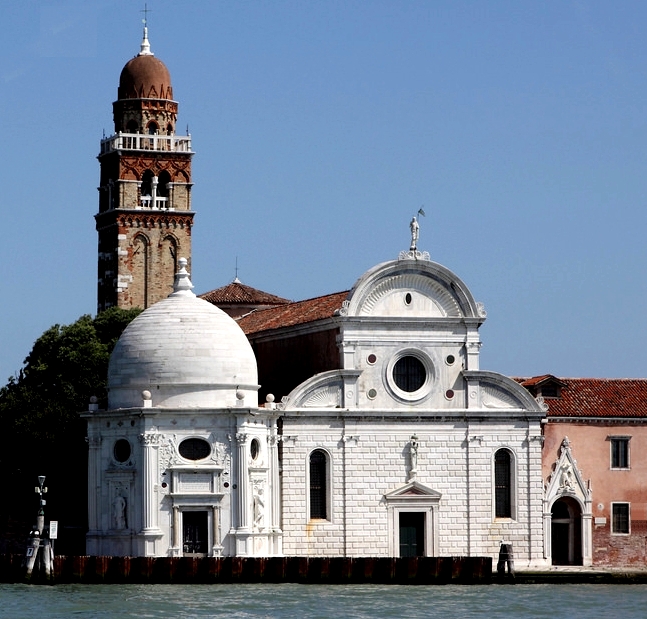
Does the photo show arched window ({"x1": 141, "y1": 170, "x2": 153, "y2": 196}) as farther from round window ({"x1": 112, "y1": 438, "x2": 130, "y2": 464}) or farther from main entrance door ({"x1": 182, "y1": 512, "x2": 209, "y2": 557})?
main entrance door ({"x1": 182, "y1": 512, "x2": 209, "y2": 557})

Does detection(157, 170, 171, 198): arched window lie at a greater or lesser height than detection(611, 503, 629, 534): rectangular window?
greater

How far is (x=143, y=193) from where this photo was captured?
8581 cm

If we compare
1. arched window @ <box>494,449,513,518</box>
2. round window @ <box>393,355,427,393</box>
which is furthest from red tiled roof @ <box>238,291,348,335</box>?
arched window @ <box>494,449,513,518</box>

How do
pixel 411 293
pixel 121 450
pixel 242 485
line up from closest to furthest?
pixel 242 485
pixel 121 450
pixel 411 293

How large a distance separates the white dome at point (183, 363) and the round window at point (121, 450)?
101cm

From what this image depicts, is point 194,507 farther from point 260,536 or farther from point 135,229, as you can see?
point 135,229

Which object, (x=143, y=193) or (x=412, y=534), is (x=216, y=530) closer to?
(x=412, y=534)

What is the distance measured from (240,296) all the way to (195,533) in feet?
58.1

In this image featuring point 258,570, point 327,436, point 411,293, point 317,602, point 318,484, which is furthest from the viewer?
point 411,293

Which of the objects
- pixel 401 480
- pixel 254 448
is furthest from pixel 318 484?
pixel 254 448

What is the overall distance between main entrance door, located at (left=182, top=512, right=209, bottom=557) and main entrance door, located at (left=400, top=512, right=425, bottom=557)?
6.00 metres

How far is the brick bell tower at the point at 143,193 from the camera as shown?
3337 inches

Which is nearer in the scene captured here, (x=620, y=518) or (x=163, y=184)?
(x=620, y=518)

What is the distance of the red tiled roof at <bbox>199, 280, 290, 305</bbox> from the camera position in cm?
8011
